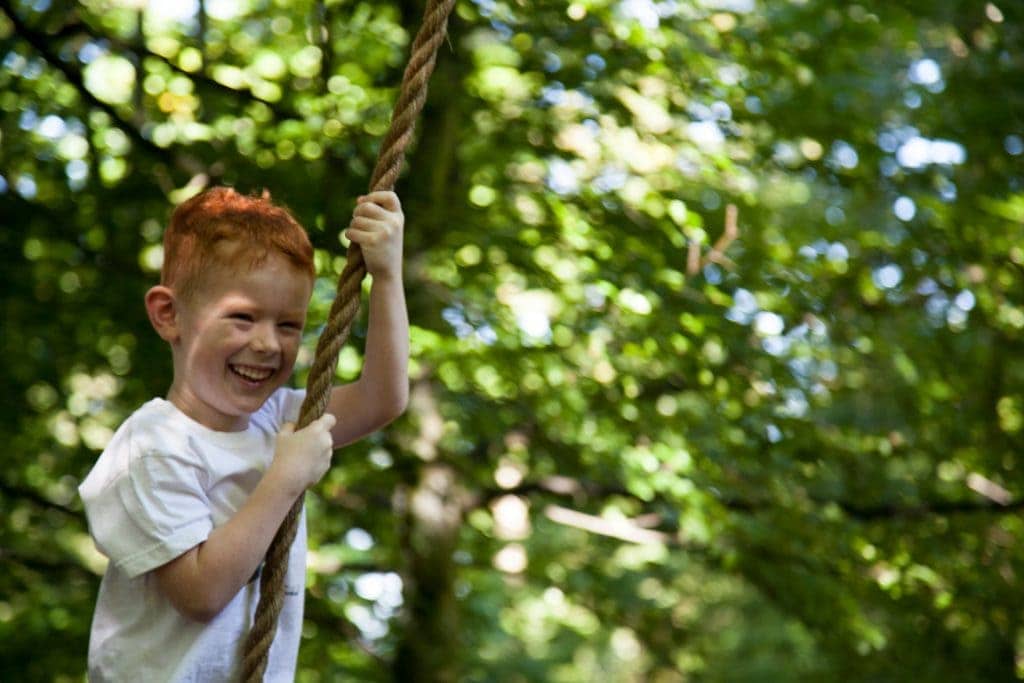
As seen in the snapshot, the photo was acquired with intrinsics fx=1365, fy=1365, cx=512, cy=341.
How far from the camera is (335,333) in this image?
193 cm

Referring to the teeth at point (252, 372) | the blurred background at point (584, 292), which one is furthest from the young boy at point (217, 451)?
the blurred background at point (584, 292)

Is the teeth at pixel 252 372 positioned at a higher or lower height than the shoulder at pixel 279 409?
higher

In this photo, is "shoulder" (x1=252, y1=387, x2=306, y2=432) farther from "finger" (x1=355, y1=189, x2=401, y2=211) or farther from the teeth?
"finger" (x1=355, y1=189, x2=401, y2=211)

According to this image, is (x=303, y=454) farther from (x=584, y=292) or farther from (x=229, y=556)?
(x=584, y=292)

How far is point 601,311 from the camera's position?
4766 mm

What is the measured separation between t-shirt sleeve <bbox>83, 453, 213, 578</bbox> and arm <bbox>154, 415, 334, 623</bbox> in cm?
3

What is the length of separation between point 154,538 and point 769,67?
3581 mm

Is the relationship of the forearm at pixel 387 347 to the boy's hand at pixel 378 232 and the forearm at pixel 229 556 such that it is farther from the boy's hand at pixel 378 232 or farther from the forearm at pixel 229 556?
the forearm at pixel 229 556

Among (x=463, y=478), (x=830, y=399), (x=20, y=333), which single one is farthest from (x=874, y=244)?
(x=20, y=333)

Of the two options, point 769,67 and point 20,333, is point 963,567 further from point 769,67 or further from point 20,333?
point 20,333

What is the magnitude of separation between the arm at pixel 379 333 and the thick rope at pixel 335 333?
30mm

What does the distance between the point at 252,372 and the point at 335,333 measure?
169mm

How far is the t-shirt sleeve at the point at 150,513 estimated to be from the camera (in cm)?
186

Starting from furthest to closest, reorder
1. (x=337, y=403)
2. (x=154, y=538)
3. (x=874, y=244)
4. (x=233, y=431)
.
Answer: (x=874, y=244), (x=337, y=403), (x=233, y=431), (x=154, y=538)
